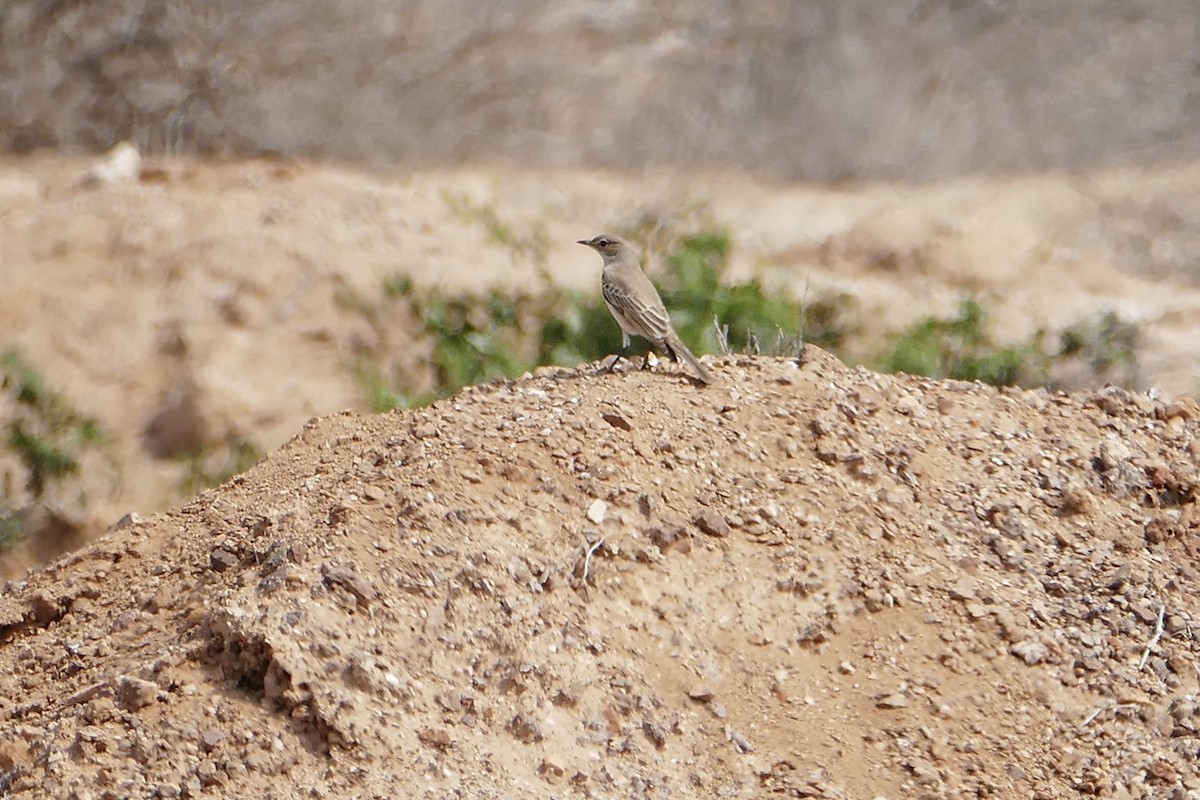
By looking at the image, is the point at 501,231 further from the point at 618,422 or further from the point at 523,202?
the point at 618,422

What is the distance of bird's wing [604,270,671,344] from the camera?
688 cm

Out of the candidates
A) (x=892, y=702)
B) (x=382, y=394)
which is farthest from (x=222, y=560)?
(x=382, y=394)

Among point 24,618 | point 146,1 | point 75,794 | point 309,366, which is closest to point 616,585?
point 75,794

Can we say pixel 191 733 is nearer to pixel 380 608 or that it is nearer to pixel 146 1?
pixel 380 608

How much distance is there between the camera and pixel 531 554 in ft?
15.6

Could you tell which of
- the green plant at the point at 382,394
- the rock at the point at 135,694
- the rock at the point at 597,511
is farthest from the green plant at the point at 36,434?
the rock at the point at 597,511

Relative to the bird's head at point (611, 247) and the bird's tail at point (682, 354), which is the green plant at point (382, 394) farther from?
the bird's tail at point (682, 354)

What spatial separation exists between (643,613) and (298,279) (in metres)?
5.89

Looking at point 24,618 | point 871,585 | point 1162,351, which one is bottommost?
point 1162,351

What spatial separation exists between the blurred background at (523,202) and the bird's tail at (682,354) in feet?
0.69

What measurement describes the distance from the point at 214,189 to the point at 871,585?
7.62 m

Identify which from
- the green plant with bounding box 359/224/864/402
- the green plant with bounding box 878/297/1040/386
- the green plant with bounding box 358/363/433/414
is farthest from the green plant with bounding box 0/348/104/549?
the green plant with bounding box 878/297/1040/386

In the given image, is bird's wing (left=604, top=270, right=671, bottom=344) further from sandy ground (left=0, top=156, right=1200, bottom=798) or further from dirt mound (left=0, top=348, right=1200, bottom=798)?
dirt mound (left=0, top=348, right=1200, bottom=798)

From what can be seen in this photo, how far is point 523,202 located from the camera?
43.9 feet
